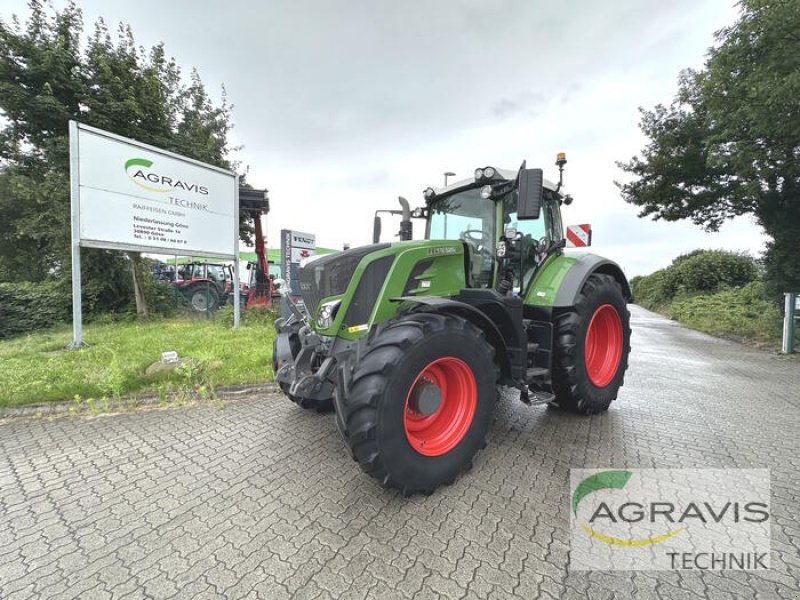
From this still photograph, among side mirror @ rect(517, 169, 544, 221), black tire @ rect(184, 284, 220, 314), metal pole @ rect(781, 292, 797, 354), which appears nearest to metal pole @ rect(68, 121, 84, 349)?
black tire @ rect(184, 284, 220, 314)

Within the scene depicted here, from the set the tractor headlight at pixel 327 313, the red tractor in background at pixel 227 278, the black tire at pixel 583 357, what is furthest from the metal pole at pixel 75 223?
the black tire at pixel 583 357

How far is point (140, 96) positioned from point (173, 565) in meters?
11.2

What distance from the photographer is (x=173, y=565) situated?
166 cm

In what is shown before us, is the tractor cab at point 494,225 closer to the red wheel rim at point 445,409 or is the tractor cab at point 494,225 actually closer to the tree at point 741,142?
the red wheel rim at point 445,409

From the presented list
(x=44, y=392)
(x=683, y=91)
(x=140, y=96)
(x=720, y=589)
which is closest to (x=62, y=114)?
(x=140, y=96)

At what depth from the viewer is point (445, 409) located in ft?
7.91

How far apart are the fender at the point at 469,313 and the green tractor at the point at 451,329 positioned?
1 cm

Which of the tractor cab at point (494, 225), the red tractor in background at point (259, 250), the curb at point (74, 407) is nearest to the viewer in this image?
the tractor cab at point (494, 225)

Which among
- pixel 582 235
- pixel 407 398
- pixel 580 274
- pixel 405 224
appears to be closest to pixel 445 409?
pixel 407 398

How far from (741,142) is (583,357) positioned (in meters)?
6.24

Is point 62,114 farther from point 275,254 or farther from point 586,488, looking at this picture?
point 275,254

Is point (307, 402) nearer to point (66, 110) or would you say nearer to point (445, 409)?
point (445, 409)

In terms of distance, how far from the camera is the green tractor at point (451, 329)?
199 cm

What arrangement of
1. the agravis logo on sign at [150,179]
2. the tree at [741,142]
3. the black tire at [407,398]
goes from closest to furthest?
1. the black tire at [407,398]
2. the tree at [741,142]
3. the agravis logo on sign at [150,179]
